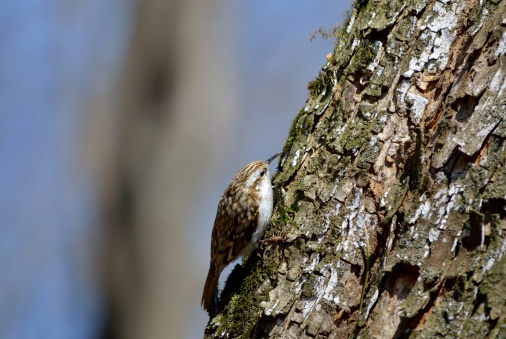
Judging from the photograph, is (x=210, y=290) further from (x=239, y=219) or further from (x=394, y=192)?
(x=394, y=192)

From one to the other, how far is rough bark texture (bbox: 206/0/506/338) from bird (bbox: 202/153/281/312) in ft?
1.74

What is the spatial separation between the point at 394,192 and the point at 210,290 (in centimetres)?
149

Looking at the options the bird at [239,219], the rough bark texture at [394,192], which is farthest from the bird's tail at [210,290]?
the rough bark texture at [394,192]

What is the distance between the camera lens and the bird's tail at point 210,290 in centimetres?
332

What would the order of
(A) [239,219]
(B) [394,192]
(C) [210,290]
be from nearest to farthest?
1. (B) [394,192]
2. (C) [210,290]
3. (A) [239,219]

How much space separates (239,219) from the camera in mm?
3553

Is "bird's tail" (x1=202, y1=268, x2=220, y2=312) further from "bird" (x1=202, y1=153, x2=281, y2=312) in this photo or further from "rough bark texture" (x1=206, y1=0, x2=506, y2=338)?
"rough bark texture" (x1=206, y1=0, x2=506, y2=338)

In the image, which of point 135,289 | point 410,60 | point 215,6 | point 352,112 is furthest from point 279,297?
point 215,6

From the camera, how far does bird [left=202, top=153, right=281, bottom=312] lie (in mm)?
3260

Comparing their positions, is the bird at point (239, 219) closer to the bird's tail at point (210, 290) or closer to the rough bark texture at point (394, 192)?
the bird's tail at point (210, 290)

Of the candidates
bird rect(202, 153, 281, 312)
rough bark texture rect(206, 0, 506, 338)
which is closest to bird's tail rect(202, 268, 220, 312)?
bird rect(202, 153, 281, 312)

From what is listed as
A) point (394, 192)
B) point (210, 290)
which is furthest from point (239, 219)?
point (394, 192)

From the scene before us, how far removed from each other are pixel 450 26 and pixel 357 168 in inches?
23.2

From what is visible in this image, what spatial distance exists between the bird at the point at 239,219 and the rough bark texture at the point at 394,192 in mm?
532
